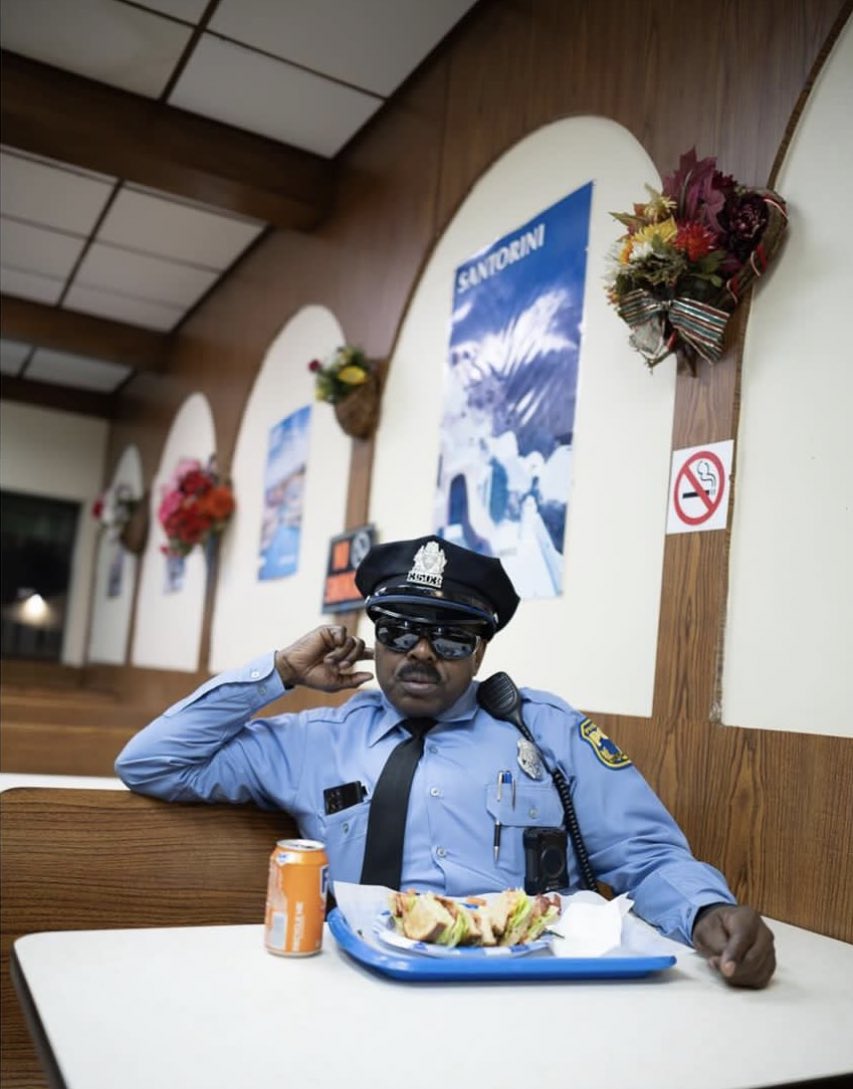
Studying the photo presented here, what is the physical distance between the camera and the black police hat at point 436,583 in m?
1.91

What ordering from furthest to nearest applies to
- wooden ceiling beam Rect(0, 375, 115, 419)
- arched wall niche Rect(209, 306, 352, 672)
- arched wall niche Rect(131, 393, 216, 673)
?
wooden ceiling beam Rect(0, 375, 115, 419) < arched wall niche Rect(131, 393, 216, 673) < arched wall niche Rect(209, 306, 352, 672)

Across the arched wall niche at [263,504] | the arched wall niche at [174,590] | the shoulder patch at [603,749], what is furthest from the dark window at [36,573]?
the shoulder patch at [603,749]

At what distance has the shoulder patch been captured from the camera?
188 centimetres

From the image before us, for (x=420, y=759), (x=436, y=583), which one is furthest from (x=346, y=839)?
(x=436, y=583)

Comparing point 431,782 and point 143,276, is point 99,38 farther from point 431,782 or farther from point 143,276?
point 431,782

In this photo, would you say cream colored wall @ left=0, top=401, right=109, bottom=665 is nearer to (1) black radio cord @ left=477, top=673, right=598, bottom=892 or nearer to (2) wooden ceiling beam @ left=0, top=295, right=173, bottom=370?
(2) wooden ceiling beam @ left=0, top=295, right=173, bottom=370

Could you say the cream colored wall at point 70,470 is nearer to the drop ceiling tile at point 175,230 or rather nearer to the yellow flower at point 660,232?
the drop ceiling tile at point 175,230

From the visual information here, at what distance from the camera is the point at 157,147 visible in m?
4.36

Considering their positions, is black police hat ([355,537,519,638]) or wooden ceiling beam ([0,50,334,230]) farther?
wooden ceiling beam ([0,50,334,230])

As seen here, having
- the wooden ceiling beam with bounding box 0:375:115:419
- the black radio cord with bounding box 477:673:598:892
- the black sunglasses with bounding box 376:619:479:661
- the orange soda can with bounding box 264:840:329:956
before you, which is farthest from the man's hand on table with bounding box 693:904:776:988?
the wooden ceiling beam with bounding box 0:375:115:419

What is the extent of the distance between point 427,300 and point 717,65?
57.5 inches

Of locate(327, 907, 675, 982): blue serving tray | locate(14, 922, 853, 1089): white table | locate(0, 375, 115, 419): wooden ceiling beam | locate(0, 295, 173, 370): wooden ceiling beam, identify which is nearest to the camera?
locate(14, 922, 853, 1089): white table

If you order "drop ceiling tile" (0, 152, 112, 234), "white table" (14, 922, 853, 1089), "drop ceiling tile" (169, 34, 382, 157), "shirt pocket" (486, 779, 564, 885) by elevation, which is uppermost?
"drop ceiling tile" (169, 34, 382, 157)

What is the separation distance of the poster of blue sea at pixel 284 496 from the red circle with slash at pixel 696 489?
247 cm
